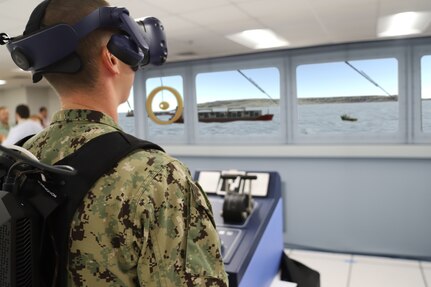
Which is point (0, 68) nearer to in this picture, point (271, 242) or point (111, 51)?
point (271, 242)

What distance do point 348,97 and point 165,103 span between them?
104 inches

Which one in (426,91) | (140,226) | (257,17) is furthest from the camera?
(426,91)

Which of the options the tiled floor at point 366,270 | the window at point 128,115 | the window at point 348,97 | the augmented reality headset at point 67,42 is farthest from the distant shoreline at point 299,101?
the augmented reality headset at point 67,42

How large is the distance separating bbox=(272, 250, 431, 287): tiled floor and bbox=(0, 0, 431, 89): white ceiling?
2513mm

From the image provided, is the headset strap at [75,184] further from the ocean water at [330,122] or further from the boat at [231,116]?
the boat at [231,116]

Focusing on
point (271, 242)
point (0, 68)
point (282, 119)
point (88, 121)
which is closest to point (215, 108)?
point (282, 119)

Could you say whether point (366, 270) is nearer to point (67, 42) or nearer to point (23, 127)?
point (67, 42)

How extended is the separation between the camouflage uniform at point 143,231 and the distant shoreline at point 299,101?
430 cm

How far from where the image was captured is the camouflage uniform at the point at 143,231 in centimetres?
73

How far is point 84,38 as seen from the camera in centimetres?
82

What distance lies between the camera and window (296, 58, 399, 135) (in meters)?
4.47

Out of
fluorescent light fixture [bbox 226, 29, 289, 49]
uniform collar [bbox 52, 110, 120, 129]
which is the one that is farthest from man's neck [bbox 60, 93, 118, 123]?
fluorescent light fixture [bbox 226, 29, 289, 49]

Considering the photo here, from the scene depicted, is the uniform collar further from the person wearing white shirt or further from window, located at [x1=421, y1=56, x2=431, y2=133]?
window, located at [x1=421, y1=56, x2=431, y2=133]

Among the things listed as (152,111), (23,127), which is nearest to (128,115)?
(152,111)
